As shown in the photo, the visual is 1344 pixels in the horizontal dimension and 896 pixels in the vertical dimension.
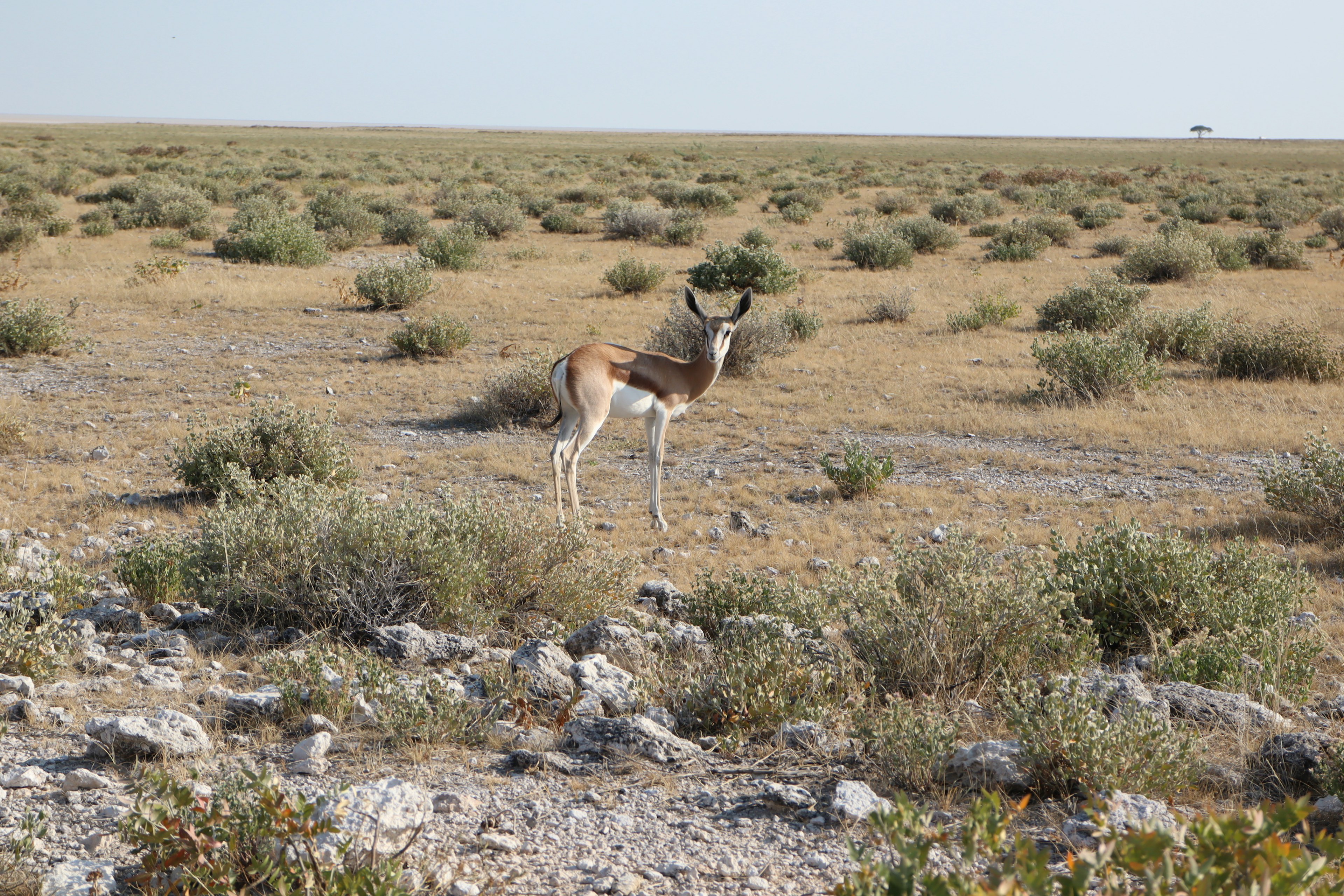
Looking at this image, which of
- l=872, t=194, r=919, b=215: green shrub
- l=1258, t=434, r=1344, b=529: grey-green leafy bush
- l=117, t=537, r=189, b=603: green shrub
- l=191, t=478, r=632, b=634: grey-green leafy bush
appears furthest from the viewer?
l=872, t=194, r=919, b=215: green shrub

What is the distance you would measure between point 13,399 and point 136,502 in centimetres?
445

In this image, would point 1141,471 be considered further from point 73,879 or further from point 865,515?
point 73,879

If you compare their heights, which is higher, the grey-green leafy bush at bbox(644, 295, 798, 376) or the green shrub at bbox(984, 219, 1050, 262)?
the green shrub at bbox(984, 219, 1050, 262)

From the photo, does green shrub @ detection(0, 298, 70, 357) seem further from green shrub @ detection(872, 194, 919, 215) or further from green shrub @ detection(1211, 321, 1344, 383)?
green shrub @ detection(872, 194, 919, 215)

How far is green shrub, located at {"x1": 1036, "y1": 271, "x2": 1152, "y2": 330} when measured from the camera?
15.3m

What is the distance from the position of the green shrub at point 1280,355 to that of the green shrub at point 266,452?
1105 cm

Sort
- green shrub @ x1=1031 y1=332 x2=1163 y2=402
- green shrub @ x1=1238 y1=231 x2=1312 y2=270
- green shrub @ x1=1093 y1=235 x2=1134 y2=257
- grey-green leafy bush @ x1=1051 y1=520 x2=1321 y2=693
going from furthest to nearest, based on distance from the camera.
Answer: green shrub @ x1=1093 y1=235 x2=1134 y2=257 → green shrub @ x1=1238 y1=231 x2=1312 y2=270 → green shrub @ x1=1031 y1=332 x2=1163 y2=402 → grey-green leafy bush @ x1=1051 y1=520 x2=1321 y2=693

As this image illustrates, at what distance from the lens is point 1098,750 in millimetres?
3551

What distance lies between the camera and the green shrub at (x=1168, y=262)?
65.8 ft

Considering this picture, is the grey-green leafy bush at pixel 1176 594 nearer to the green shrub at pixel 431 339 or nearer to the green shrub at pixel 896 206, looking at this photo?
the green shrub at pixel 431 339

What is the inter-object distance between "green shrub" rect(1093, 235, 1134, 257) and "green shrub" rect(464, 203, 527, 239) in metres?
15.2

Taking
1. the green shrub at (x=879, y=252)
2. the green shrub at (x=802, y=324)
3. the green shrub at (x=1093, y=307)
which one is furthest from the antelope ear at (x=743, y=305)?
the green shrub at (x=879, y=252)

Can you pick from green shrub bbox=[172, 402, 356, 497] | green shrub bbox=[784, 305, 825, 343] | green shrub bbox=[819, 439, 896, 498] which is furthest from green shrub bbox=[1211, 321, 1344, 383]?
green shrub bbox=[172, 402, 356, 497]

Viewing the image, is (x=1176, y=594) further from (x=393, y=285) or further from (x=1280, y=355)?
(x=393, y=285)
